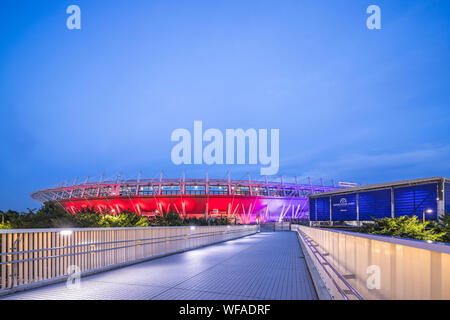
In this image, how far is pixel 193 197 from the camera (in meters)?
66.8

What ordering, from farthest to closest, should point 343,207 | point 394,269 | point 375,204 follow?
1. point 343,207
2. point 375,204
3. point 394,269

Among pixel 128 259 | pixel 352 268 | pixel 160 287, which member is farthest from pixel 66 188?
pixel 352 268

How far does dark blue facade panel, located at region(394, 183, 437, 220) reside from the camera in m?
33.3

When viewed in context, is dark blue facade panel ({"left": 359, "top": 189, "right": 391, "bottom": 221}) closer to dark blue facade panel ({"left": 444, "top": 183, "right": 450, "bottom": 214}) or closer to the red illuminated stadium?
dark blue facade panel ({"left": 444, "top": 183, "right": 450, "bottom": 214})

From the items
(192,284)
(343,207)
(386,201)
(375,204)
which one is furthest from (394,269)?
(343,207)

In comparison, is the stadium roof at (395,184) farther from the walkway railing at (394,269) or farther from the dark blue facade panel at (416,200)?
the walkway railing at (394,269)

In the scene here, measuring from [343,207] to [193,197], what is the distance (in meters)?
31.5

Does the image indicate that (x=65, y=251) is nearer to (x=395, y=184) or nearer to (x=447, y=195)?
(x=447, y=195)

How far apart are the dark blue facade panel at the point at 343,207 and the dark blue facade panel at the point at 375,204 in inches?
64.7

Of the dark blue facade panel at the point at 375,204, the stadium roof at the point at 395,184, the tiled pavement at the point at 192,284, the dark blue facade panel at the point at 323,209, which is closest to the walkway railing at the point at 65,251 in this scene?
the tiled pavement at the point at 192,284

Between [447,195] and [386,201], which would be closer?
[447,195]

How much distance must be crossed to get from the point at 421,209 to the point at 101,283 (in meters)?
35.3

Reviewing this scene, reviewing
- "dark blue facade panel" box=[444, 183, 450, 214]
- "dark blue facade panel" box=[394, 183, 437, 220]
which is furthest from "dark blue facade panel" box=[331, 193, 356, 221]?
"dark blue facade panel" box=[444, 183, 450, 214]

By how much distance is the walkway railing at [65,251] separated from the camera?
315 inches
